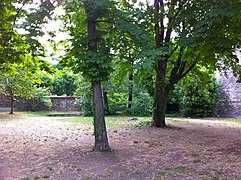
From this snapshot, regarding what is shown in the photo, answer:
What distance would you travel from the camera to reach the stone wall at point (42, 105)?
Answer: 21.5 m

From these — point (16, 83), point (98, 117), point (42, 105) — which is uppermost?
point (16, 83)

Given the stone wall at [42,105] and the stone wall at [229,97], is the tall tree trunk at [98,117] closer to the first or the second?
the stone wall at [229,97]

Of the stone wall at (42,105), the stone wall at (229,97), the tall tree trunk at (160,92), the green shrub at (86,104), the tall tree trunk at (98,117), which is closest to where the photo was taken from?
the tall tree trunk at (98,117)

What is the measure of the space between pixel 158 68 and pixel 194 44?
5.06 metres

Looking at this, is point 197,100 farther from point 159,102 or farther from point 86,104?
point 159,102

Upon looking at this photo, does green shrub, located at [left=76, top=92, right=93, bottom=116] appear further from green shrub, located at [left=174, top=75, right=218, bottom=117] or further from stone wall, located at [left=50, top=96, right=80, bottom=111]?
green shrub, located at [left=174, top=75, right=218, bottom=117]

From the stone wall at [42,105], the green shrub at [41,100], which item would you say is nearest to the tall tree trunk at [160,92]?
the green shrub at [41,100]

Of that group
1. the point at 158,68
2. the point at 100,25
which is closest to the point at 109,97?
the point at 158,68

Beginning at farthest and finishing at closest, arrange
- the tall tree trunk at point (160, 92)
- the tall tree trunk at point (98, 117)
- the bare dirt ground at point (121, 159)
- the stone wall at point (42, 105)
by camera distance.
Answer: the stone wall at point (42, 105)
the tall tree trunk at point (160, 92)
the tall tree trunk at point (98, 117)
the bare dirt ground at point (121, 159)

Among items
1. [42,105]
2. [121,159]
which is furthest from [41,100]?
[121,159]

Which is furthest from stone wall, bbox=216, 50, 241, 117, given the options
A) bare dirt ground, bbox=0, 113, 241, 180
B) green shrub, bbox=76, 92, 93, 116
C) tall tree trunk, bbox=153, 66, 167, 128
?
bare dirt ground, bbox=0, 113, 241, 180

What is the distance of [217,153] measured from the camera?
5.96m

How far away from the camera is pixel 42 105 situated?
21.8 metres

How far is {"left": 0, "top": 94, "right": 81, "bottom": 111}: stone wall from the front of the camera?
21.5m
